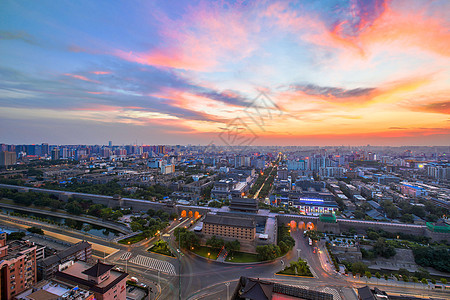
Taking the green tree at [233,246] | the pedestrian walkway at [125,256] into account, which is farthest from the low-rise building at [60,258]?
the green tree at [233,246]

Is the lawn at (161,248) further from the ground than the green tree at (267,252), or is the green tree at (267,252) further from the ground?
the green tree at (267,252)

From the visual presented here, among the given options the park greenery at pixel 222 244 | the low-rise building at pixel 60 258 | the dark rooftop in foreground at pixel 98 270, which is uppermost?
the dark rooftop in foreground at pixel 98 270

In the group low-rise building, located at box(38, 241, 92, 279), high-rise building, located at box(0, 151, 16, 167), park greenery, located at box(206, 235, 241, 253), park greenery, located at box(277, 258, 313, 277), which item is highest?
high-rise building, located at box(0, 151, 16, 167)

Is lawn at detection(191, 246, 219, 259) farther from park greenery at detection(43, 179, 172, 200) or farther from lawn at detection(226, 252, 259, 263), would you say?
park greenery at detection(43, 179, 172, 200)

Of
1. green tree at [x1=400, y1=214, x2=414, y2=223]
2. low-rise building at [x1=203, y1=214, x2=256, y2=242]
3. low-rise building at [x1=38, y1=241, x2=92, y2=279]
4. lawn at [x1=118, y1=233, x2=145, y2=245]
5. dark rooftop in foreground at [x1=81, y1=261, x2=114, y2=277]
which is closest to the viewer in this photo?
dark rooftop in foreground at [x1=81, y1=261, x2=114, y2=277]

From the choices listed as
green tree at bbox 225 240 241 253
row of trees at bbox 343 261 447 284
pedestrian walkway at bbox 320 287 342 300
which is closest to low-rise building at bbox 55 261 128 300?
green tree at bbox 225 240 241 253

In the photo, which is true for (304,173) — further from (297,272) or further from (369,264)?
(297,272)

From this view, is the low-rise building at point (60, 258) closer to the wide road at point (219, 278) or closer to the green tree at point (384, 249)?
the wide road at point (219, 278)
